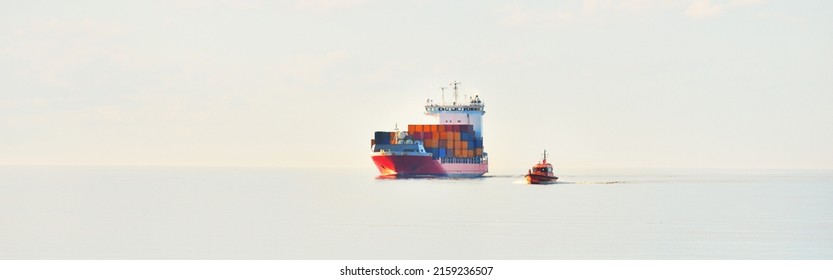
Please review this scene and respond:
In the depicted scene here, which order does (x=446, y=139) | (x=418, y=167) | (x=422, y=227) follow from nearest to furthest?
(x=422, y=227), (x=418, y=167), (x=446, y=139)

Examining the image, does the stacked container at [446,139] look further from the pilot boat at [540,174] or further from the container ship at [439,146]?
the pilot boat at [540,174]

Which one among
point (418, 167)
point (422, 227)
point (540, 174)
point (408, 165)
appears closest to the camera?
point (422, 227)

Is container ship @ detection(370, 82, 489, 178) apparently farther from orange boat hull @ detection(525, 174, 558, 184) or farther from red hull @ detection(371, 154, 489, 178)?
orange boat hull @ detection(525, 174, 558, 184)

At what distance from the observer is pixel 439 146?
104 meters

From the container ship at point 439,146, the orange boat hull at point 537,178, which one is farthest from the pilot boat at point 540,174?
the container ship at point 439,146

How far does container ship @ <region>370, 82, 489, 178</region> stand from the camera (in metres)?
100

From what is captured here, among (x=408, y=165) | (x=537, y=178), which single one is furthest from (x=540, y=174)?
(x=408, y=165)

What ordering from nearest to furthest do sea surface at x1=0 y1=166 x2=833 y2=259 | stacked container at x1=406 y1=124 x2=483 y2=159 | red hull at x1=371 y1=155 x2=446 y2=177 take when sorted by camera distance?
1. sea surface at x1=0 y1=166 x2=833 y2=259
2. red hull at x1=371 y1=155 x2=446 y2=177
3. stacked container at x1=406 y1=124 x2=483 y2=159

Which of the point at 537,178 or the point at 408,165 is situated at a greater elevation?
the point at 408,165

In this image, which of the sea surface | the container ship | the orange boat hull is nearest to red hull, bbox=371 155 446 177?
the container ship

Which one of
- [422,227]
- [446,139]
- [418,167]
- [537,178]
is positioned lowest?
[422,227]

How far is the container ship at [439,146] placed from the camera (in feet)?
328

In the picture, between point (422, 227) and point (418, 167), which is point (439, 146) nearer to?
point (418, 167)

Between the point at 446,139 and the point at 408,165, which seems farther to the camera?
the point at 446,139
